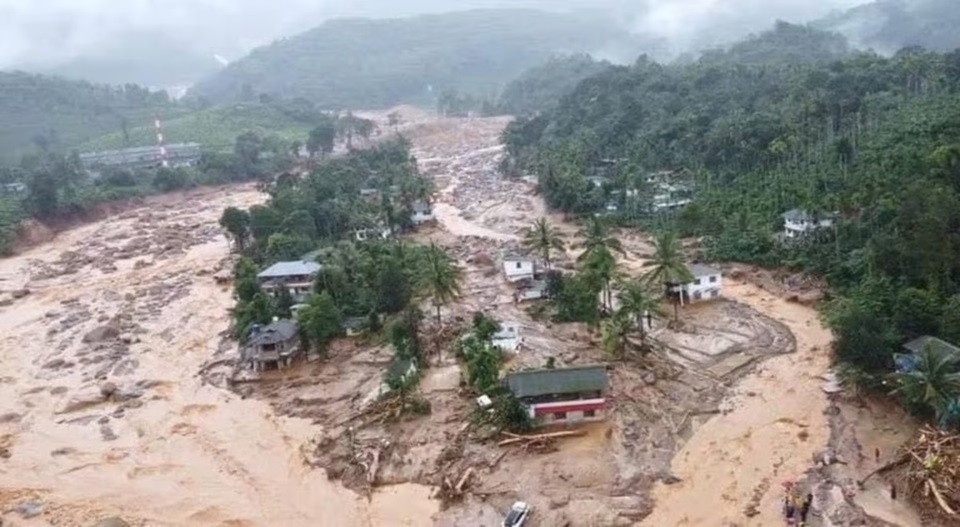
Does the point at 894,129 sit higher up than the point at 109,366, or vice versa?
the point at 894,129

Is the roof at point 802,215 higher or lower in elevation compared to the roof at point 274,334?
higher

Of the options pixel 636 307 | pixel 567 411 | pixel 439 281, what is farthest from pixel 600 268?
pixel 567 411

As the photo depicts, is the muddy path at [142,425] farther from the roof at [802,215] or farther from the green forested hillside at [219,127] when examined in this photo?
the green forested hillside at [219,127]

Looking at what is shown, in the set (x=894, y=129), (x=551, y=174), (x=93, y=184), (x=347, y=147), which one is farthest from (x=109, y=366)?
(x=347, y=147)

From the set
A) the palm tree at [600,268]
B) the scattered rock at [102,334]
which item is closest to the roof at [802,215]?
the palm tree at [600,268]

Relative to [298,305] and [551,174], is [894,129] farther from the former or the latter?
[298,305]

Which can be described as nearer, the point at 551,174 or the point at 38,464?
the point at 38,464

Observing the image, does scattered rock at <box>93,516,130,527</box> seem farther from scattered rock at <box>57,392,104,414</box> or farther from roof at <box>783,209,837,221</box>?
roof at <box>783,209,837,221</box>

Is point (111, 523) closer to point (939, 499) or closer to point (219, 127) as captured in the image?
point (939, 499)
